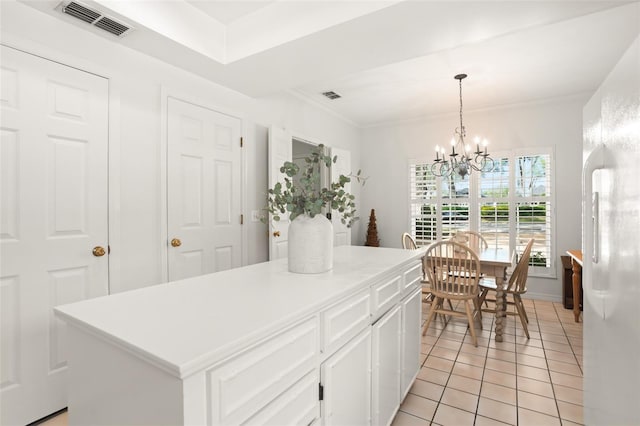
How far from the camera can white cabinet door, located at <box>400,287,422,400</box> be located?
1.94 metres

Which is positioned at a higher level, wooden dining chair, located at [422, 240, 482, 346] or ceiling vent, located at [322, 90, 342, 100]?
ceiling vent, located at [322, 90, 342, 100]

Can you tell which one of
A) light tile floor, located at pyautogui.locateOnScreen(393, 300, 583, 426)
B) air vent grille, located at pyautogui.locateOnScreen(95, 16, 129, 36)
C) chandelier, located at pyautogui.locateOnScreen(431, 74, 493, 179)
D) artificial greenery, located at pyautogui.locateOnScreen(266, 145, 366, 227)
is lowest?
light tile floor, located at pyautogui.locateOnScreen(393, 300, 583, 426)

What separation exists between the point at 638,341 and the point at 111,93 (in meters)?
2.98

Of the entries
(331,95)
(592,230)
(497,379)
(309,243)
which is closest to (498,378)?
(497,379)

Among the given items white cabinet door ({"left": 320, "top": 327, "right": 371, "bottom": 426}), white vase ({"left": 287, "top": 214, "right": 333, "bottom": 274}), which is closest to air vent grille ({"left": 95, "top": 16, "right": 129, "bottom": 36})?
white vase ({"left": 287, "top": 214, "right": 333, "bottom": 274})

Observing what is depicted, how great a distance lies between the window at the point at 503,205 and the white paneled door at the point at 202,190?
3116 millimetres

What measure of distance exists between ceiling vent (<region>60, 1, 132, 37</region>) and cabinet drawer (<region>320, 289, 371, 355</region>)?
221 centimetres

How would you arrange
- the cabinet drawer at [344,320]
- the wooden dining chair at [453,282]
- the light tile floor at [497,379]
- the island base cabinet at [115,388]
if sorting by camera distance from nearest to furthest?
the island base cabinet at [115,388], the cabinet drawer at [344,320], the light tile floor at [497,379], the wooden dining chair at [453,282]

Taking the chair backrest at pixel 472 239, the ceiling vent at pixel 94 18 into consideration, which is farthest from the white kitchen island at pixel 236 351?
the chair backrest at pixel 472 239

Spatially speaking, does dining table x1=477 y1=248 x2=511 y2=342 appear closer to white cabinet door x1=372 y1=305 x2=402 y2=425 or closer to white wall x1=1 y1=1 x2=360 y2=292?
white cabinet door x1=372 y1=305 x2=402 y2=425

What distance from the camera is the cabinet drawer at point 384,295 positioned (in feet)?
5.05

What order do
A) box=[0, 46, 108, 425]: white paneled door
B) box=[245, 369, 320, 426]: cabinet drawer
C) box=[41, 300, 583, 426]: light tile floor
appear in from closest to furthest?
1. box=[245, 369, 320, 426]: cabinet drawer
2. box=[0, 46, 108, 425]: white paneled door
3. box=[41, 300, 583, 426]: light tile floor

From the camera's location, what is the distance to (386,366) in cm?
169

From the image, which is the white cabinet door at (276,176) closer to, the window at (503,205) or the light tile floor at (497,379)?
the light tile floor at (497,379)
